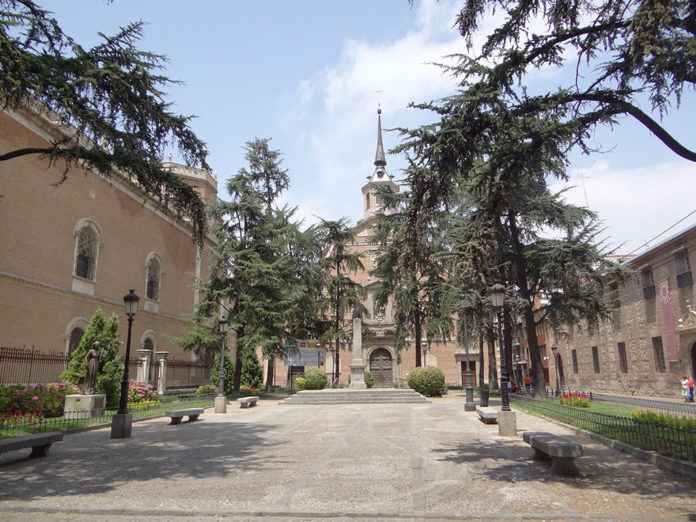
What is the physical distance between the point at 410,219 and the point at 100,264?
21.5 metres

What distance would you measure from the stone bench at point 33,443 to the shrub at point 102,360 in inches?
337

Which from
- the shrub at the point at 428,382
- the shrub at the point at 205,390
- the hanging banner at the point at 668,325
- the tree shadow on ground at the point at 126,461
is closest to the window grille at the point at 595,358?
the hanging banner at the point at 668,325

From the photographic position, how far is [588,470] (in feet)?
23.4

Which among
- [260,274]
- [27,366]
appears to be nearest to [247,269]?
[260,274]

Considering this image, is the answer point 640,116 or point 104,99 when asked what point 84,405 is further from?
point 640,116

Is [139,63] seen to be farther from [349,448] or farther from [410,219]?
[349,448]

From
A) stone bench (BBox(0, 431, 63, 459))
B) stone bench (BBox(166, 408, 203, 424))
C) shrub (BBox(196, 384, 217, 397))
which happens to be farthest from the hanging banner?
stone bench (BBox(0, 431, 63, 459))

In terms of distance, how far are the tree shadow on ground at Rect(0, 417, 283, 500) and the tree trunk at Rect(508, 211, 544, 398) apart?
13673mm

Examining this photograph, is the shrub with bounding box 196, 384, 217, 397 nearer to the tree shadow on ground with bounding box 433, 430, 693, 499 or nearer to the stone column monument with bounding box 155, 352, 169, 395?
the stone column monument with bounding box 155, 352, 169, 395

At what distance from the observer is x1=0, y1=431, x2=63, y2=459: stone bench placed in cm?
722

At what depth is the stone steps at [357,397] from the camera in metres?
22.8

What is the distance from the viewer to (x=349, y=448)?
30.7 feet

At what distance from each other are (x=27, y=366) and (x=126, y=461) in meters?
13.0

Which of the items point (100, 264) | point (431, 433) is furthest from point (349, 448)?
point (100, 264)
